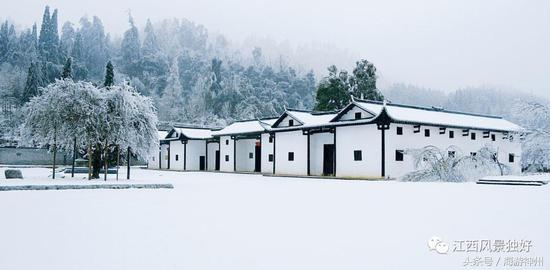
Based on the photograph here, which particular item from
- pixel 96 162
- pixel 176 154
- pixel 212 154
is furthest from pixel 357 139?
pixel 176 154

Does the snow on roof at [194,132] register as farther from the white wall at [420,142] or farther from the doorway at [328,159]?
the white wall at [420,142]

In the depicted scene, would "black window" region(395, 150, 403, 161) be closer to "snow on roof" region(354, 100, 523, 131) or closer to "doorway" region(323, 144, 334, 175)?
"snow on roof" region(354, 100, 523, 131)

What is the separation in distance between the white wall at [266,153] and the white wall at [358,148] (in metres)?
8.14

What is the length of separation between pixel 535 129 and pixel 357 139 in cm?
940

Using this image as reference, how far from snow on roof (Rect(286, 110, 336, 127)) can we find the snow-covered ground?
20.1 meters

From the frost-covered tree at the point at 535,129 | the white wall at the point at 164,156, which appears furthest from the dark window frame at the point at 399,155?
the white wall at the point at 164,156

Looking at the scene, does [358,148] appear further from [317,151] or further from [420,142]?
[317,151]

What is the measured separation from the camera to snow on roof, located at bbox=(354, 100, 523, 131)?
93.4 ft

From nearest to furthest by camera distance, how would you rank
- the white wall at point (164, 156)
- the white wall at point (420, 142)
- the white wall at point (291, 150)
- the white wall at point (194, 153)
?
the white wall at point (420, 142)
the white wall at point (291, 150)
the white wall at point (194, 153)
the white wall at point (164, 156)

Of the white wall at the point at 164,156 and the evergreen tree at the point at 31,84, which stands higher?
the evergreen tree at the point at 31,84

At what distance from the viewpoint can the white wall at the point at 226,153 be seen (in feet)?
137

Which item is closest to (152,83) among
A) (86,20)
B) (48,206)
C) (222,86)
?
(222,86)

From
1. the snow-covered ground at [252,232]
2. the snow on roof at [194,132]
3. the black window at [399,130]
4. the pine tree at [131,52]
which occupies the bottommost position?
the snow-covered ground at [252,232]

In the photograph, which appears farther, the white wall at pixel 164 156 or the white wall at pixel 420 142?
the white wall at pixel 164 156
